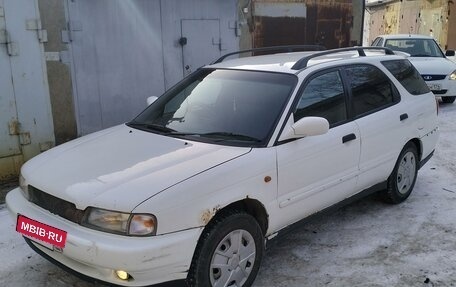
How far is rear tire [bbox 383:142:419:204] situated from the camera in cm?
466

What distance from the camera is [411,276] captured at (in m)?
3.44

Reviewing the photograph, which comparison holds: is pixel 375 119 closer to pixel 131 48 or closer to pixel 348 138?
pixel 348 138

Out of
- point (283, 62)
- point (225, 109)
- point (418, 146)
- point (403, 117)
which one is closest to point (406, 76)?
point (403, 117)

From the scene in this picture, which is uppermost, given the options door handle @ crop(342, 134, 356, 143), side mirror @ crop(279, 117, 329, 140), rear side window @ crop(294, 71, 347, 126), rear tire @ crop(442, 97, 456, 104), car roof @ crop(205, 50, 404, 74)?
car roof @ crop(205, 50, 404, 74)

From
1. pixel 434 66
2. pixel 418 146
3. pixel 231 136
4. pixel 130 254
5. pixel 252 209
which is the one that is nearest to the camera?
pixel 130 254

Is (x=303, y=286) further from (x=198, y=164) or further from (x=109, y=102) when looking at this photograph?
(x=109, y=102)

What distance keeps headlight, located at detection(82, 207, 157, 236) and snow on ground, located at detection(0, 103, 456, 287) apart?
2.79 feet

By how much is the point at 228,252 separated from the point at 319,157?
107cm

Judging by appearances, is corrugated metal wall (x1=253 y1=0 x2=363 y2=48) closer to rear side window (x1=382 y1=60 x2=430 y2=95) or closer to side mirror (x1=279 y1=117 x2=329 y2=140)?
rear side window (x1=382 y1=60 x2=430 y2=95)

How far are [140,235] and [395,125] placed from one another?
110 inches

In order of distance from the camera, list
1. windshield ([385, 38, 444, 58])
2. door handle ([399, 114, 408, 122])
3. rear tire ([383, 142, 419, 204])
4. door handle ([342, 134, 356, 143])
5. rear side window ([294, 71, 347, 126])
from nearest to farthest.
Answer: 1. rear side window ([294, 71, 347, 126])
2. door handle ([342, 134, 356, 143])
3. door handle ([399, 114, 408, 122])
4. rear tire ([383, 142, 419, 204])
5. windshield ([385, 38, 444, 58])

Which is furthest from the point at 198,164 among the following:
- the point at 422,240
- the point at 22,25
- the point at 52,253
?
the point at 22,25

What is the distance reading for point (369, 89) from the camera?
430 centimetres

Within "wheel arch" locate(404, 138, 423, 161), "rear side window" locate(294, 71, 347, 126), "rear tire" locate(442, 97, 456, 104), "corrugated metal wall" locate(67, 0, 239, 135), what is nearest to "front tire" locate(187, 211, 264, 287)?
"rear side window" locate(294, 71, 347, 126)
